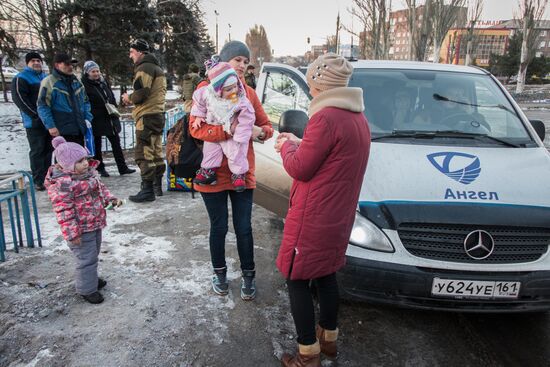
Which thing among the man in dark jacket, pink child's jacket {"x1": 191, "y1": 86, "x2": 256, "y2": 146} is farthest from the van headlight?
Result: the man in dark jacket

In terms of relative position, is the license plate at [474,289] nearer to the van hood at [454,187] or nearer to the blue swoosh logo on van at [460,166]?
the van hood at [454,187]

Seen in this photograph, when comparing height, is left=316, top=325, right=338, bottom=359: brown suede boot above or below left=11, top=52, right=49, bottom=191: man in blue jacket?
below

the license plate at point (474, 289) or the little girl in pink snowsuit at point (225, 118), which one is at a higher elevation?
the little girl in pink snowsuit at point (225, 118)

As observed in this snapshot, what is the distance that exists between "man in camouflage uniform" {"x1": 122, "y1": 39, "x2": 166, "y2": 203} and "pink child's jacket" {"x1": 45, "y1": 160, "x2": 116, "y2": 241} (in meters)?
Result: 2.31

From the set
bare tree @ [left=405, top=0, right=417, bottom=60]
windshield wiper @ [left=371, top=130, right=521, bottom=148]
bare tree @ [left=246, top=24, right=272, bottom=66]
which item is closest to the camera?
windshield wiper @ [left=371, top=130, right=521, bottom=148]

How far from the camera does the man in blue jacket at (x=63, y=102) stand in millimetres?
5508

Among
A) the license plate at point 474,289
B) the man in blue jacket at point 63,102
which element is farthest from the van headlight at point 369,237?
the man in blue jacket at point 63,102

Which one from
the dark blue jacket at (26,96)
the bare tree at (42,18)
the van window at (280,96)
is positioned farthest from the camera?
the bare tree at (42,18)

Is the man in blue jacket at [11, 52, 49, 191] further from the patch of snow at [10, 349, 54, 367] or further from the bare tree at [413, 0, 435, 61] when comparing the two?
the bare tree at [413, 0, 435, 61]

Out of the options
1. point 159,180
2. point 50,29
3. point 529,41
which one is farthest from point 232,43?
point 529,41

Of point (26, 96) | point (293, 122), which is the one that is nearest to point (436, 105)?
point (293, 122)

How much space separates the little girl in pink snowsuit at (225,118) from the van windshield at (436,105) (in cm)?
108

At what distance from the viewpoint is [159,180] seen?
599cm

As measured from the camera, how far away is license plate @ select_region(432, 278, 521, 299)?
103 inches
